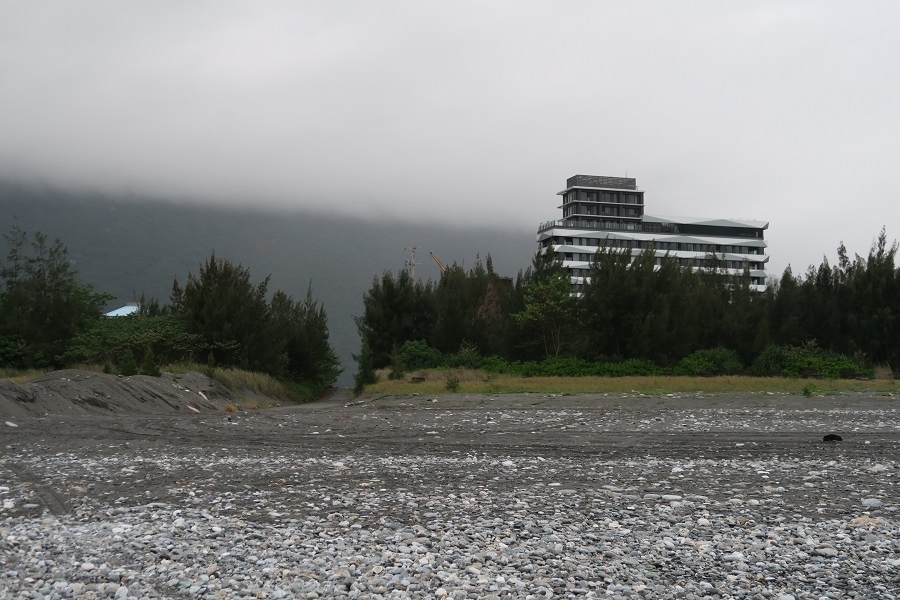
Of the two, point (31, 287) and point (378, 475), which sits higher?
point (31, 287)

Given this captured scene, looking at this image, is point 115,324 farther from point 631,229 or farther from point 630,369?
point 631,229

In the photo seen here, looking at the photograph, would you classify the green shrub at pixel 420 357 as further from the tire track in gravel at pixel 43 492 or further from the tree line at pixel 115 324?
the tire track in gravel at pixel 43 492

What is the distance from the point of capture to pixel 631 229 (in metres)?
119

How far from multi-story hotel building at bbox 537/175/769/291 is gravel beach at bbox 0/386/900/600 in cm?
10335

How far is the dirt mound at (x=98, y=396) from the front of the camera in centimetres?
2058

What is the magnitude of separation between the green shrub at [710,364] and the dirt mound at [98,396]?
23.5 meters

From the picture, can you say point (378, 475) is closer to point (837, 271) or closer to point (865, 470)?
point (865, 470)

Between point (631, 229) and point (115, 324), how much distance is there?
90.7 meters

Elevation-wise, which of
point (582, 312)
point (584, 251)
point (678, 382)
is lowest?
point (678, 382)

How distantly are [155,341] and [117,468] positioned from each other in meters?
29.0

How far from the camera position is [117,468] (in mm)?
11109

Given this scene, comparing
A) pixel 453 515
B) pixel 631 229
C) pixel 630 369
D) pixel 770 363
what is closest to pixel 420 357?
pixel 630 369

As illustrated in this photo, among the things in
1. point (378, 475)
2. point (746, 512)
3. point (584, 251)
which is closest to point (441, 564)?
point (746, 512)

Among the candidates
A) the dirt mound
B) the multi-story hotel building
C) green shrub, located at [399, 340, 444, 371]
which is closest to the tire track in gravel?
the dirt mound
